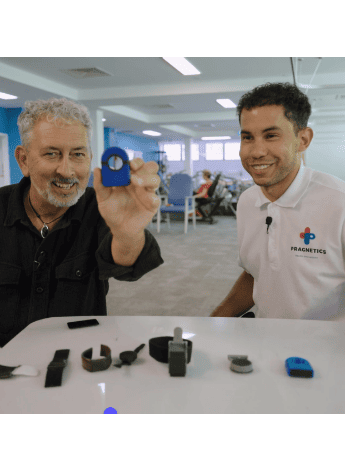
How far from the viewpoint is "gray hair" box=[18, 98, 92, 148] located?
4.12 ft

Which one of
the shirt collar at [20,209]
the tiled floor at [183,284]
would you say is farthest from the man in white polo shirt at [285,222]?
the tiled floor at [183,284]

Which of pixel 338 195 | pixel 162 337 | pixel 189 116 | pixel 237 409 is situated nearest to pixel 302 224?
pixel 338 195

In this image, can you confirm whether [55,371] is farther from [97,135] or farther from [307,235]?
[97,135]

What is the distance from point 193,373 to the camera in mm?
761

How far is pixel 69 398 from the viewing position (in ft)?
2.22

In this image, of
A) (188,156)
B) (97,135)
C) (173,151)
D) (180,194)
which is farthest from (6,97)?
(173,151)

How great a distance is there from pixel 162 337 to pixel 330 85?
719cm

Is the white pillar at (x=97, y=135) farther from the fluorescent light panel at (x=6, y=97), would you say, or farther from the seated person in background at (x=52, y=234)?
the seated person in background at (x=52, y=234)

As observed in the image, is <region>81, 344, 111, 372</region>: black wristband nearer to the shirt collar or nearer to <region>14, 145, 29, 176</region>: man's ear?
the shirt collar

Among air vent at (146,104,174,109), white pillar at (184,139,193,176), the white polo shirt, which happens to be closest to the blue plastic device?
the white polo shirt

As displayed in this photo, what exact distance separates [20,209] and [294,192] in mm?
942

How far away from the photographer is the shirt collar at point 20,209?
1297 mm

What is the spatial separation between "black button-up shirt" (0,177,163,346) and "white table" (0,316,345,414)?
10.6 inches
